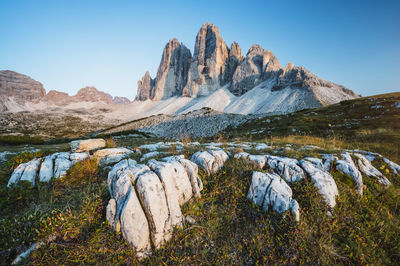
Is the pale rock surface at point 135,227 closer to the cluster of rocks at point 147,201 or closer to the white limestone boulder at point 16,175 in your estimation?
the cluster of rocks at point 147,201

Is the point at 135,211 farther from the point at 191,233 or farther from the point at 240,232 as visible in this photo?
the point at 240,232

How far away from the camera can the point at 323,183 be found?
545 centimetres

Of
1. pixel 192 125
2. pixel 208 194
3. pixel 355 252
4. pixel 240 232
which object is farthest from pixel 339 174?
pixel 192 125

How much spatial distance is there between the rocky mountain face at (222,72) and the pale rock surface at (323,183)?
335 feet

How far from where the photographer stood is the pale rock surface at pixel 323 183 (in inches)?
204

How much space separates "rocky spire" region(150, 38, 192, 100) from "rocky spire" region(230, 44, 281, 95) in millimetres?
67126

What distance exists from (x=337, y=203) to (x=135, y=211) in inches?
269

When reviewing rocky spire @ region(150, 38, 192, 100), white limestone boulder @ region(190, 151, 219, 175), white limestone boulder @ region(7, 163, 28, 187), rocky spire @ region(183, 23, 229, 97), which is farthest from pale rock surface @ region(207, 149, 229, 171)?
rocky spire @ region(150, 38, 192, 100)

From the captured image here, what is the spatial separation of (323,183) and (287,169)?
1.21m

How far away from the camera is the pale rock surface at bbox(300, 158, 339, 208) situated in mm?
5180

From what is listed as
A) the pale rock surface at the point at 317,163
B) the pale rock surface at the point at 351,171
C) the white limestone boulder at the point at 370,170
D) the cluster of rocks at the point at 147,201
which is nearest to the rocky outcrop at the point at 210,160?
the cluster of rocks at the point at 147,201

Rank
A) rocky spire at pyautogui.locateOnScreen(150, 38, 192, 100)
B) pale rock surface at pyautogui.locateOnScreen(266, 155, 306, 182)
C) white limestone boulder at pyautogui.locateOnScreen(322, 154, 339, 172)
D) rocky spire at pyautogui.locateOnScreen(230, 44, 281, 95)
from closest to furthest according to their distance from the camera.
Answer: pale rock surface at pyautogui.locateOnScreen(266, 155, 306, 182), white limestone boulder at pyautogui.locateOnScreen(322, 154, 339, 172), rocky spire at pyautogui.locateOnScreen(230, 44, 281, 95), rocky spire at pyautogui.locateOnScreen(150, 38, 192, 100)

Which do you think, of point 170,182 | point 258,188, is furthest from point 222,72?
point 170,182

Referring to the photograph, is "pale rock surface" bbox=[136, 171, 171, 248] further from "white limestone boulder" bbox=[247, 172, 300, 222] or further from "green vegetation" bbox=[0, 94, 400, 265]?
"white limestone boulder" bbox=[247, 172, 300, 222]
